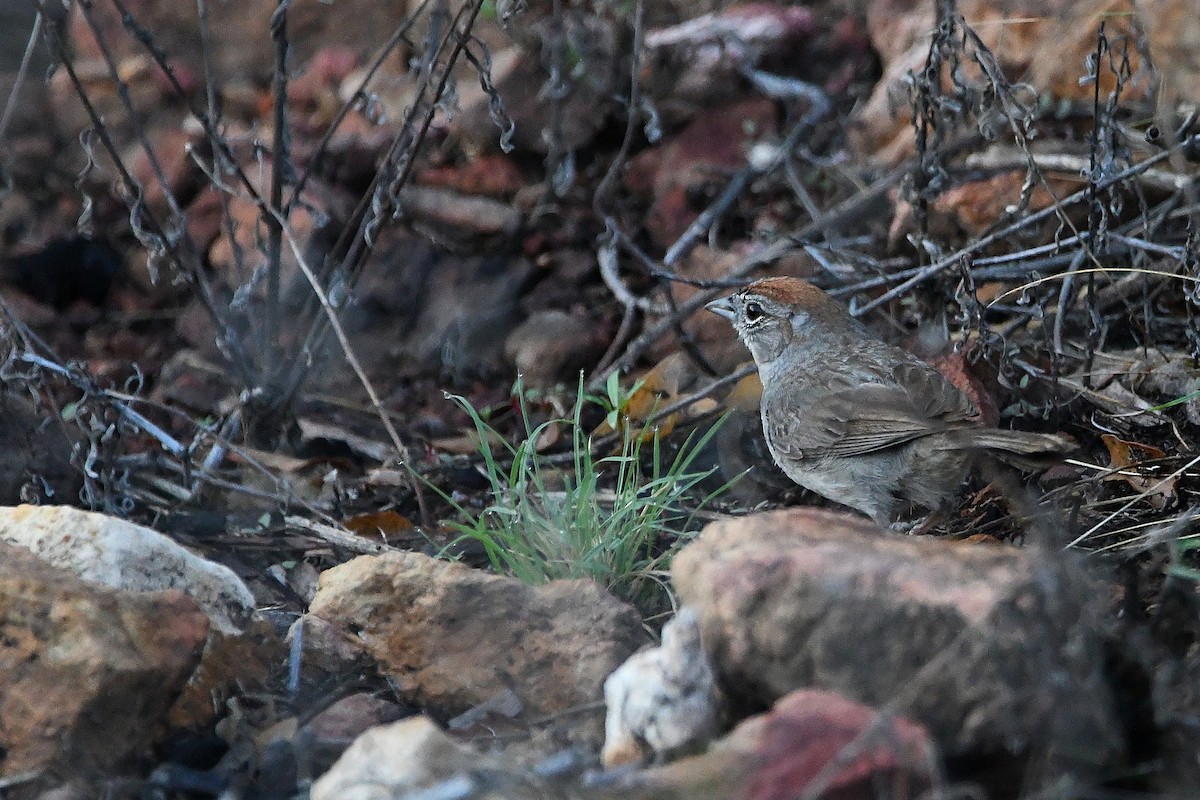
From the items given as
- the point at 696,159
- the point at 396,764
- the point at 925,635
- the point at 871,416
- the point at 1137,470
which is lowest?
the point at 1137,470

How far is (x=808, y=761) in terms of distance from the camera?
2.48m

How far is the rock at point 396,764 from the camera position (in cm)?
266

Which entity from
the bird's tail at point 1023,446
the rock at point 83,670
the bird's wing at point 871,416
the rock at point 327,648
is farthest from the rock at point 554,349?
the rock at point 83,670

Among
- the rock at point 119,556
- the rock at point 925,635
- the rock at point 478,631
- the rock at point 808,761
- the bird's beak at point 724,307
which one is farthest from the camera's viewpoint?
the bird's beak at point 724,307

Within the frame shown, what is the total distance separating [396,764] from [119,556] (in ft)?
4.59

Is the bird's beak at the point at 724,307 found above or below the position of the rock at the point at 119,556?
below

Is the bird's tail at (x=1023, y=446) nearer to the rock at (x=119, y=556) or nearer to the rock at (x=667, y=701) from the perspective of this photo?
the rock at (x=667, y=701)

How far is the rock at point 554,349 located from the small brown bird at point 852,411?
1004mm

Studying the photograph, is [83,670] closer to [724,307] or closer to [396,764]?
[396,764]

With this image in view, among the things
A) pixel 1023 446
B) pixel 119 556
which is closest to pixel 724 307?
pixel 1023 446

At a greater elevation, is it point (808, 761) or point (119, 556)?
point (808, 761)

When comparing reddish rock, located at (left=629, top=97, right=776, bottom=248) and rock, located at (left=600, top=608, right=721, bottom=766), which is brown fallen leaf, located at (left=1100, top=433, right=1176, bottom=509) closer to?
rock, located at (left=600, top=608, right=721, bottom=766)

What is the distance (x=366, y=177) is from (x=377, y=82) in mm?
629

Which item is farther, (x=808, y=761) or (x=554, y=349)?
(x=554, y=349)
